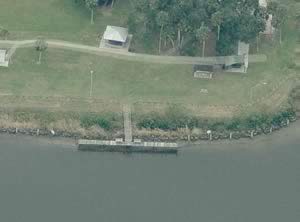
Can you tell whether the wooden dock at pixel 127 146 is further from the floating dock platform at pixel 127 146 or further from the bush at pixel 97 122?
the bush at pixel 97 122

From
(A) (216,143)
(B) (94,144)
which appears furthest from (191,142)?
(B) (94,144)

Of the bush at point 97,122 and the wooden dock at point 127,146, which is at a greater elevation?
the bush at point 97,122

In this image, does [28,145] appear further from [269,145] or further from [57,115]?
[269,145]

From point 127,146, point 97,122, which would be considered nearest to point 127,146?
point 127,146

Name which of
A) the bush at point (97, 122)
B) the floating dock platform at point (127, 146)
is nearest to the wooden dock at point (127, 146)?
the floating dock platform at point (127, 146)

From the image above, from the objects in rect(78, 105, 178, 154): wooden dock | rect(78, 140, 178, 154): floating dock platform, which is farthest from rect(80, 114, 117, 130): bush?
rect(78, 140, 178, 154): floating dock platform

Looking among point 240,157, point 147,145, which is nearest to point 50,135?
point 147,145

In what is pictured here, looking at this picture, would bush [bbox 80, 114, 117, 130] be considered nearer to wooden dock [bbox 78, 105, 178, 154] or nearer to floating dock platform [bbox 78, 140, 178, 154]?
wooden dock [bbox 78, 105, 178, 154]
